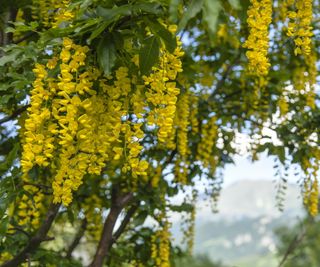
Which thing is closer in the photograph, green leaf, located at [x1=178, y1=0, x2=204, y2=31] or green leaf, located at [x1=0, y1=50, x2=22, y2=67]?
green leaf, located at [x1=178, y1=0, x2=204, y2=31]

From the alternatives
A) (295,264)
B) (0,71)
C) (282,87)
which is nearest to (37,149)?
(0,71)

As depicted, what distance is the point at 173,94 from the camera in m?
2.12

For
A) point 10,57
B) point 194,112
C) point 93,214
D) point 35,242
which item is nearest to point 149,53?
point 10,57

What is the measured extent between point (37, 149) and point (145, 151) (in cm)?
259

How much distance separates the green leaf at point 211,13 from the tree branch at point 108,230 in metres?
3.46

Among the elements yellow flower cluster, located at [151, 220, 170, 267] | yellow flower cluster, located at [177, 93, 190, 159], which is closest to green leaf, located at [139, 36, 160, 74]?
yellow flower cluster, located at [177, 93, 190, 159]

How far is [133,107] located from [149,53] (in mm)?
391

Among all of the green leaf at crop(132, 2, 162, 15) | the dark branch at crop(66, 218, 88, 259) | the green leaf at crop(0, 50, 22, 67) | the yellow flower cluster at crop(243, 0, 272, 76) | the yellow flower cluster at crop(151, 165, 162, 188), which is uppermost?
the yellow flower cluster at crop(151, 165, 162, 188)

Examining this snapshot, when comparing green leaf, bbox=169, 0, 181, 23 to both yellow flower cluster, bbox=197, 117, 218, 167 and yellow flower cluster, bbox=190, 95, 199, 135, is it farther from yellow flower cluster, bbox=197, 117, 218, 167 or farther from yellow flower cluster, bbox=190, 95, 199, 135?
yellow flower cluster, bbox=197, 117, 218, 167

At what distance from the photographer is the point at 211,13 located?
1.36 metres

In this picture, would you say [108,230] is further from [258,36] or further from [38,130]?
[258,36]

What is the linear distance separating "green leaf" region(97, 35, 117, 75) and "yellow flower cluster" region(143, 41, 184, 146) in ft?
0.72

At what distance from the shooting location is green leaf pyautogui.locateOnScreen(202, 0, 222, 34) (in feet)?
4.36

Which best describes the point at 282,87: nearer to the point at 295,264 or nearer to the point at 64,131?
the point at 64,131
